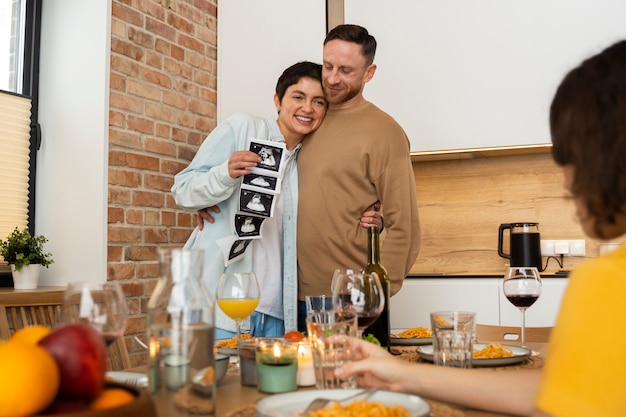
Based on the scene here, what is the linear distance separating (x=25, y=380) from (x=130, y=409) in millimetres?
102

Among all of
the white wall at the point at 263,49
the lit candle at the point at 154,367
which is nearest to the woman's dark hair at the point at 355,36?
the white wall at the point at 263,49

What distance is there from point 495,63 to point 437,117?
366 millimetres

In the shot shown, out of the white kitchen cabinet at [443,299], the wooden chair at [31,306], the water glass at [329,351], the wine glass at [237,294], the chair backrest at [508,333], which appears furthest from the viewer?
the white kitchen cabinet at [443,299]

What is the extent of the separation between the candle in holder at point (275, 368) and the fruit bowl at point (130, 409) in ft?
1.36

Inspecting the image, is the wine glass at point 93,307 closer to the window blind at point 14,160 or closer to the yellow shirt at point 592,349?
the yellow shirt at point 592,349

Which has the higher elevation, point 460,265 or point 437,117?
point 437,117

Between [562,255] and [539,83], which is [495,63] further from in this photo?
[562,255]

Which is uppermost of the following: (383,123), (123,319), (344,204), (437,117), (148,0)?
(148,0)

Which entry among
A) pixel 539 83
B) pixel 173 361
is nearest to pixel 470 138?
pixel 539 83

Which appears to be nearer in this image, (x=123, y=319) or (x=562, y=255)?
(x=123, y=319)

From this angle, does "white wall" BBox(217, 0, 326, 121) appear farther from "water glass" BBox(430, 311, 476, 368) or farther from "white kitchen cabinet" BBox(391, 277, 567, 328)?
"water glass" BBox(430, 311, 476, 368)

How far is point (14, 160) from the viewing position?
104 inches

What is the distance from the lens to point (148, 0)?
2.90 m

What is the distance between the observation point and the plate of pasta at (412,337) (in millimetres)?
1633
